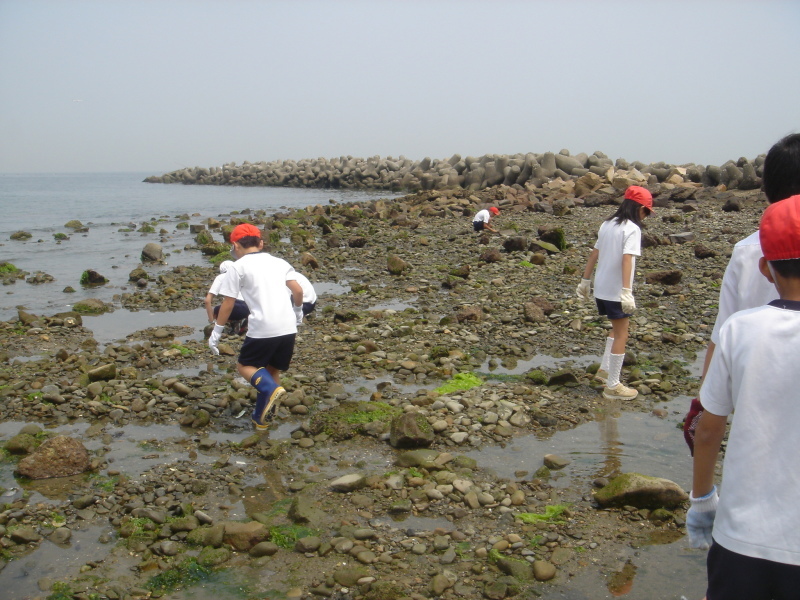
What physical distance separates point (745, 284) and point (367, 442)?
3.77 metres

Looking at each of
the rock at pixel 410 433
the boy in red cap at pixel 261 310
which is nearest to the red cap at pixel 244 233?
the boy in red cap at pixel 261 310

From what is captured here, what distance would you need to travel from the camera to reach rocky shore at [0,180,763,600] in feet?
14.2

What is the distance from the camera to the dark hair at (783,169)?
324 cm

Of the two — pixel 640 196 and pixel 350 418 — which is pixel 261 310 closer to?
pixel 350 418

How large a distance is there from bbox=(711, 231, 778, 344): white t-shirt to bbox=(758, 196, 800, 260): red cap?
93 cm

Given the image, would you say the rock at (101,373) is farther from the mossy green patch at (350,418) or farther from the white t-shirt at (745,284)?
the white t-shirt at (745,284)

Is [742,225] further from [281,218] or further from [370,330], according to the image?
[281,218]

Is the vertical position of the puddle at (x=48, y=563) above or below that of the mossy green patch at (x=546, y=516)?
below

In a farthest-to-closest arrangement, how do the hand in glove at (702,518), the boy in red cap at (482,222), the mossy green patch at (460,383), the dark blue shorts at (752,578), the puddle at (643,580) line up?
the boy in red cap at (482,222)
the mossy green patch at (460,383)
the puddle at (643,580)
the hand in glove at (702,518)
the dark blue shorts at (752,578)

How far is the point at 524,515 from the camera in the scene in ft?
15.8

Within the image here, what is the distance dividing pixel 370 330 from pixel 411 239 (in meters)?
9.93

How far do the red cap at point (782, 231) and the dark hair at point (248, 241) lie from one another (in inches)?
195

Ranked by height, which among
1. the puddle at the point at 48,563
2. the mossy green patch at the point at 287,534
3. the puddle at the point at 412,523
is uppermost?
the puddle at the point at 412,523

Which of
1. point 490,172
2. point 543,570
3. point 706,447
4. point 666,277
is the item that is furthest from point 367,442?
point 490,172
